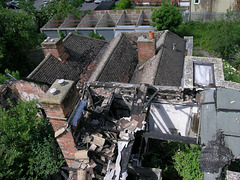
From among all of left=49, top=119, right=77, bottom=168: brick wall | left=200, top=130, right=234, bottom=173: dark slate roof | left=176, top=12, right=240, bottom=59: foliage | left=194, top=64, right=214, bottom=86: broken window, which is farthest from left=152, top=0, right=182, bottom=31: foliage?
left=49, top=119, right=77, bottom=168: brick wall

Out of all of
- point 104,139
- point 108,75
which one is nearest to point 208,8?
point 108,75

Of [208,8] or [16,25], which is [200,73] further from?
[208,8]

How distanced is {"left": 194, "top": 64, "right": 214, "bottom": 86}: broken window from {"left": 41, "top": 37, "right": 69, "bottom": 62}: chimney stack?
319 inches

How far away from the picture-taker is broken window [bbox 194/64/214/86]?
8.80m

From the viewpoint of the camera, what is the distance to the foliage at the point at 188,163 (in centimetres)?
612

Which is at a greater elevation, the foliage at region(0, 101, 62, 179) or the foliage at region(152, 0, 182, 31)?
the foliage at region(0, 101, 62, 179)

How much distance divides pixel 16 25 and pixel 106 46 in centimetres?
761

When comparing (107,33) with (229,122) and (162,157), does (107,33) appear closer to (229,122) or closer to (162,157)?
(162,157)

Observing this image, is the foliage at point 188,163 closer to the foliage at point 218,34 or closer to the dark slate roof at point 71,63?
the dark slate roof at point 71,63

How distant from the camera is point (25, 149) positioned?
6.71m

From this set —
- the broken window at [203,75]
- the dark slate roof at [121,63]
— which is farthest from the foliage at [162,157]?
the dark slate roof at [121,63]

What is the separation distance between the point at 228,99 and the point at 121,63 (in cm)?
782

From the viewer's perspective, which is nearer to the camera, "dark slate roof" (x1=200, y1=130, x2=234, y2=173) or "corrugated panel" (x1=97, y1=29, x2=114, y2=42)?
"dark slate roof" (x1=200, y1=130, x2=234, y2=173)

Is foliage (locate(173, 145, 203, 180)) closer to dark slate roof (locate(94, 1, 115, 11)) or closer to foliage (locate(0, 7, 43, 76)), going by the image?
foliage (locate(0, 7, 43, 76))
